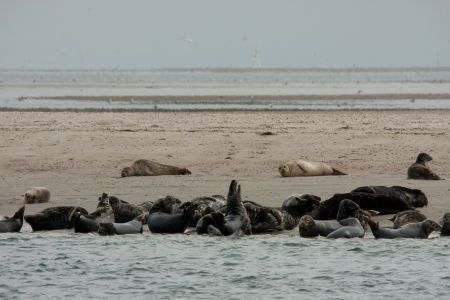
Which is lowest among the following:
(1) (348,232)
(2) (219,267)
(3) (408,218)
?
(2) (219,267)

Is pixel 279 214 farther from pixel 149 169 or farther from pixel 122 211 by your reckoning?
pixel 149 169

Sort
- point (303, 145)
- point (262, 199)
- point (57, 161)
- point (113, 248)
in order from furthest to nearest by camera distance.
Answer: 1. point (303, 145)
2. point (57, 161)
3. point (262, 199)
4. point (113, 248)

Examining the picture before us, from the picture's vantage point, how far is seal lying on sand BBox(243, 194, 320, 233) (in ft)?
40.9

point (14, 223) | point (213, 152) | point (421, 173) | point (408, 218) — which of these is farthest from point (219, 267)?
point (213, 152)

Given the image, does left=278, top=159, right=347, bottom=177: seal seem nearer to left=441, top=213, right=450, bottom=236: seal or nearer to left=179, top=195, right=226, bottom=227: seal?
left=179, top=195, right=226, bottom=227: seal

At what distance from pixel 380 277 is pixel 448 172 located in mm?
6921

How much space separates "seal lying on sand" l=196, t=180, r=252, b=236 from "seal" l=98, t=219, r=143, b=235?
0.74 m

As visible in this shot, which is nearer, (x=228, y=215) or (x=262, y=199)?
(x=228, y=215)

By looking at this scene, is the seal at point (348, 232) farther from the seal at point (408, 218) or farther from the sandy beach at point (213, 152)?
the sandy beach at point (213, 152)

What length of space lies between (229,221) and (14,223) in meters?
2.46

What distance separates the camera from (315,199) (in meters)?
13.0

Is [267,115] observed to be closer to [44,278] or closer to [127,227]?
[127,227]

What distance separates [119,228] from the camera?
40.9 ft

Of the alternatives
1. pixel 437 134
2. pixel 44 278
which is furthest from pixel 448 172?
pixel 44 278
